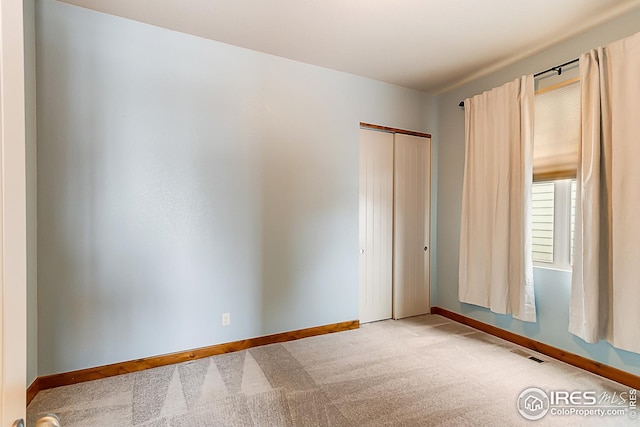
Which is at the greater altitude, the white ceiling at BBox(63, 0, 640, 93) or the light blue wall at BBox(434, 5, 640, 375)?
the white ceiling at BBox(63, 0, 640, 93)

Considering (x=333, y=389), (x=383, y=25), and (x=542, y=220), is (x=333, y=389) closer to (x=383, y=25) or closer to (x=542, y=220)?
(x=542, y=220)

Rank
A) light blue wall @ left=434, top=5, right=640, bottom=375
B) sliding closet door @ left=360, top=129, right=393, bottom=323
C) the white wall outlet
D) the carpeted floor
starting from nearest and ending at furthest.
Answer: the carpeted floor → light blue wall @ left=434, top=5, right=640, bottom=375 → the white wall outlet → sliding closet door @ left=360, top=129, right=393, bottom=323

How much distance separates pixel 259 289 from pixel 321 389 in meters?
1.09

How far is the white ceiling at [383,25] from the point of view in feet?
7.49

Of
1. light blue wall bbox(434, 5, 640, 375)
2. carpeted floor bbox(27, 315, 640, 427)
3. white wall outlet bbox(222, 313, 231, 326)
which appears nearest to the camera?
carpeted floor bbox(27, 315, 640, 427)

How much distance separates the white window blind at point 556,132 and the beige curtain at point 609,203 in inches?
7.7

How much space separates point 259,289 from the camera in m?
2.99

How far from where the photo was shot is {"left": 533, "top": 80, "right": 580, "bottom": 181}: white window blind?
2.65 meters

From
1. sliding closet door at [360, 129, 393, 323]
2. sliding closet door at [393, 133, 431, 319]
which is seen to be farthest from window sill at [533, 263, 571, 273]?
sliding closet door at [360, 129, 393, 323]

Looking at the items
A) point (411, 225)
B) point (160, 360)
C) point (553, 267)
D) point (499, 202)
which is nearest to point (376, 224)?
point (411, 225)

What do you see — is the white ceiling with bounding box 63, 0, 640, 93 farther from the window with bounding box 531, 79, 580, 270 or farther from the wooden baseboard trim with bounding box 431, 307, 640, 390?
the wooden baseboard trim with bounding box 431, 307, 640, 390

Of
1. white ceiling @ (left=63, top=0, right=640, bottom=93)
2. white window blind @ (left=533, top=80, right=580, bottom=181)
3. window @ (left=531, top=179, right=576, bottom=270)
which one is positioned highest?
white ceiling @ (left=63, top=0, right=640, bottom=93)

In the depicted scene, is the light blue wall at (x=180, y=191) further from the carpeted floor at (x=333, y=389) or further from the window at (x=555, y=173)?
the window at (x=555, y=173)

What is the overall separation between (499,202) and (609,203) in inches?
33.8
